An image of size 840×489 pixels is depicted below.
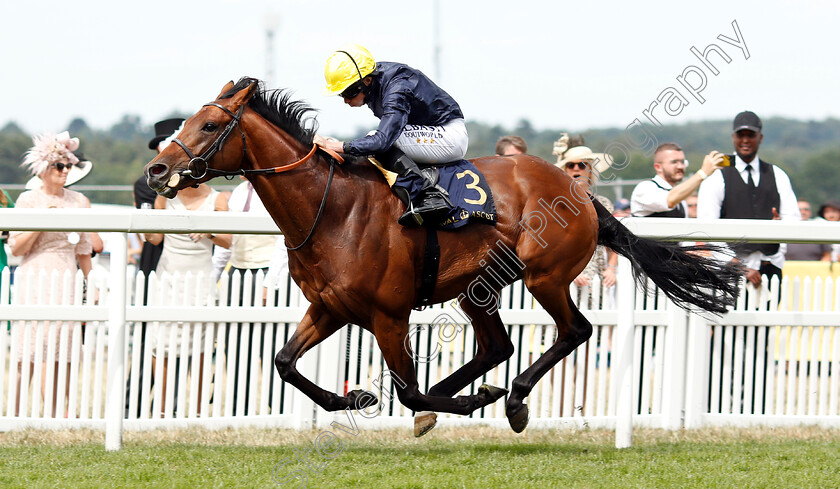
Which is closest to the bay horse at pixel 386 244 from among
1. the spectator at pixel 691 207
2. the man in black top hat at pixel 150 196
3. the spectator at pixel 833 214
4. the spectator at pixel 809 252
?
the man in black top hat at pixel 150 196

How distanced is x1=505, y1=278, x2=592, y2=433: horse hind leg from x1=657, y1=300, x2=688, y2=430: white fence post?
41.4 inches

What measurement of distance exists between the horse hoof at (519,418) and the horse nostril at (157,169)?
2241mm

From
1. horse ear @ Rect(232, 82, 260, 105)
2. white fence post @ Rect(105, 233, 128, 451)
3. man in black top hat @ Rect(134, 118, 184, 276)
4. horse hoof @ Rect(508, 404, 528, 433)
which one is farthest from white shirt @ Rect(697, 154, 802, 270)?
white fence post @ Rect(105, 233, 128, 451)

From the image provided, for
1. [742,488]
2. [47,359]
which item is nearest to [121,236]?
[47,359]

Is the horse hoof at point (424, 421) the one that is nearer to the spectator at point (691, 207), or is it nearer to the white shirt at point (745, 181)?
the white shirt at point (745, 181)

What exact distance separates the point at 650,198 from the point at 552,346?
199 cm

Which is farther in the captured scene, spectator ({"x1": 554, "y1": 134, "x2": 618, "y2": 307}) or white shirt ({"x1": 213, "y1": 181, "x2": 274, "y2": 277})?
white shirt ({"x1": 213, "y1": 181, "x2": 274, "y2": 277})

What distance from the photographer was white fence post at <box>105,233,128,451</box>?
5055mm

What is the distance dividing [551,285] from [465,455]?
1030mm

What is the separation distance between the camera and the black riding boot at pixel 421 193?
4.57 meters

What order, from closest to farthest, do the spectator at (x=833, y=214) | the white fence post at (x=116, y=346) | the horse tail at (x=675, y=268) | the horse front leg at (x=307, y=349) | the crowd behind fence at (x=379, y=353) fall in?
the horse front leg at (x=307, y=349), the white fence post at (x=116, y=346), the horse tail at (x=675, y=268), the crowd behind fence at (x=379, y=353), the spectator at (x=833, y=214)

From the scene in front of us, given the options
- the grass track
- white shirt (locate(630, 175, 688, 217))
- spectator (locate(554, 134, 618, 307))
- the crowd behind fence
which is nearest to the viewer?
the grass track

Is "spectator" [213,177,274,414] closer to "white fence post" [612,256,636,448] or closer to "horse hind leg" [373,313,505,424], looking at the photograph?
"horse hind leg" [373,313,505,424]

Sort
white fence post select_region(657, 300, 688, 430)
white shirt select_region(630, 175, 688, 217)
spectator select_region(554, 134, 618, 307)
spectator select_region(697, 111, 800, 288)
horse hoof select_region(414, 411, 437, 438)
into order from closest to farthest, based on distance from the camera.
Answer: horse hoof select_region(414, 411, 437, 438), white fence post select_region(657, 300, 688, 430), spectator select_region(554, 134, 618, 307), white shirt select_region(630, 175, 688, 217), spectator select_region(697, 111, 800, 288)
